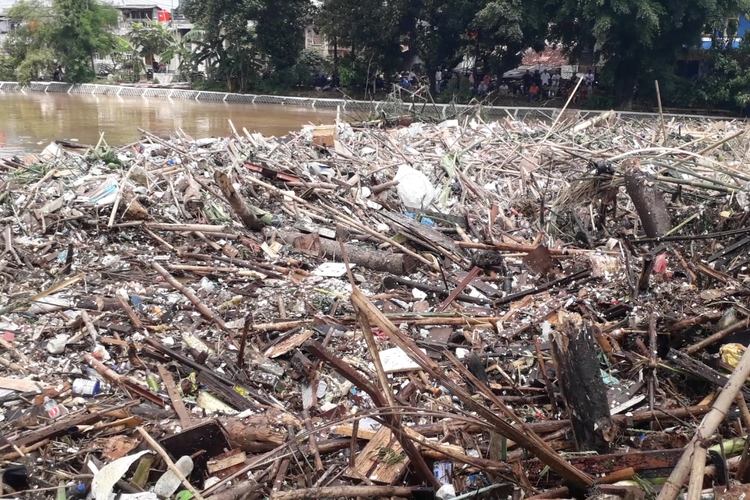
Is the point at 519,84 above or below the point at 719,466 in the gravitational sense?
above

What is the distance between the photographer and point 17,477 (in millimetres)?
2561

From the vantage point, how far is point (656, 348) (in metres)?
3.44

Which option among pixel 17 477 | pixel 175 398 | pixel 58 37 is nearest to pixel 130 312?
pixel 175 398

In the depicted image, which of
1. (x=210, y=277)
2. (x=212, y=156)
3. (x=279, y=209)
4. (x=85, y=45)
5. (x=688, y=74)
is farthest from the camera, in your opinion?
(x=85, y=45)

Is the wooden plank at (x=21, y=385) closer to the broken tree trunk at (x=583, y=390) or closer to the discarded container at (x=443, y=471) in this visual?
the discarded container at (x=443, y=471)

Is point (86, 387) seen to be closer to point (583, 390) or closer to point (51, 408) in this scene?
point (51, 408)

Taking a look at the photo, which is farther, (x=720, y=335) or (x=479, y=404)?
(x=720, y=335)

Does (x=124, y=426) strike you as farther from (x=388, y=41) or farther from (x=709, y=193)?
(x=388, y=41)

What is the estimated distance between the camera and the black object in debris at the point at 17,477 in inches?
100

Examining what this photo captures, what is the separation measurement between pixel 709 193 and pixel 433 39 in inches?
848

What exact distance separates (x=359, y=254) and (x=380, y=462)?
9.83 ft

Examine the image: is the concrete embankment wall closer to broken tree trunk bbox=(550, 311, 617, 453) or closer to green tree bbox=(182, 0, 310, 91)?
green tree bbox=(182, 0, 310, 91)

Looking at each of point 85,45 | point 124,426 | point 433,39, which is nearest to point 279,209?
point 124,426

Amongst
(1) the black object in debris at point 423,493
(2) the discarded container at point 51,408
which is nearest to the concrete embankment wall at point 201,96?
(2) the discarded container at point 51,408
